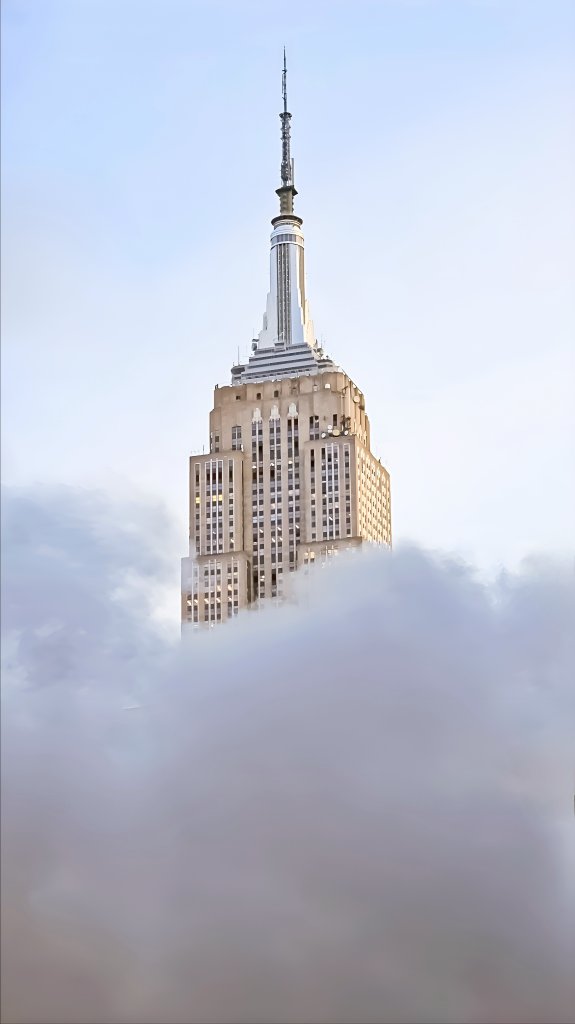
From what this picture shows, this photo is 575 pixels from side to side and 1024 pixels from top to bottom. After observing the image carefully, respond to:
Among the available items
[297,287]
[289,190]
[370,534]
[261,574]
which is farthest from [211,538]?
[289,190]

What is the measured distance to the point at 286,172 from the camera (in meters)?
183

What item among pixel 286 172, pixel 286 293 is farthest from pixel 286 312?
pixel 286 172

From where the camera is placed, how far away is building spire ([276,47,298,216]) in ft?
598

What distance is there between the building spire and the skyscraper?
14.2 meters

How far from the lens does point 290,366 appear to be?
175000mm

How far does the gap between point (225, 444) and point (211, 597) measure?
21521 millimetres

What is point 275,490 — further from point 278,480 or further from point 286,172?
point 286,172

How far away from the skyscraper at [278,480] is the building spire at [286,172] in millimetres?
14227

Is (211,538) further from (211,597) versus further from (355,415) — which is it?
(355,415)

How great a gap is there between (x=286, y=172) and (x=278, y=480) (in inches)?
1693

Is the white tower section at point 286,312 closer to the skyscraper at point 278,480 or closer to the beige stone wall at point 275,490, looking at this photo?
the skyscraper at point 278,480

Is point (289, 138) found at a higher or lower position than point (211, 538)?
higher

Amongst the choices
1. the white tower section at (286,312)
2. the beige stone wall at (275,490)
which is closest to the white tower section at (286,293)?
the white tower section at (286,312)

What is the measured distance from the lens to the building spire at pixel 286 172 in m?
182
